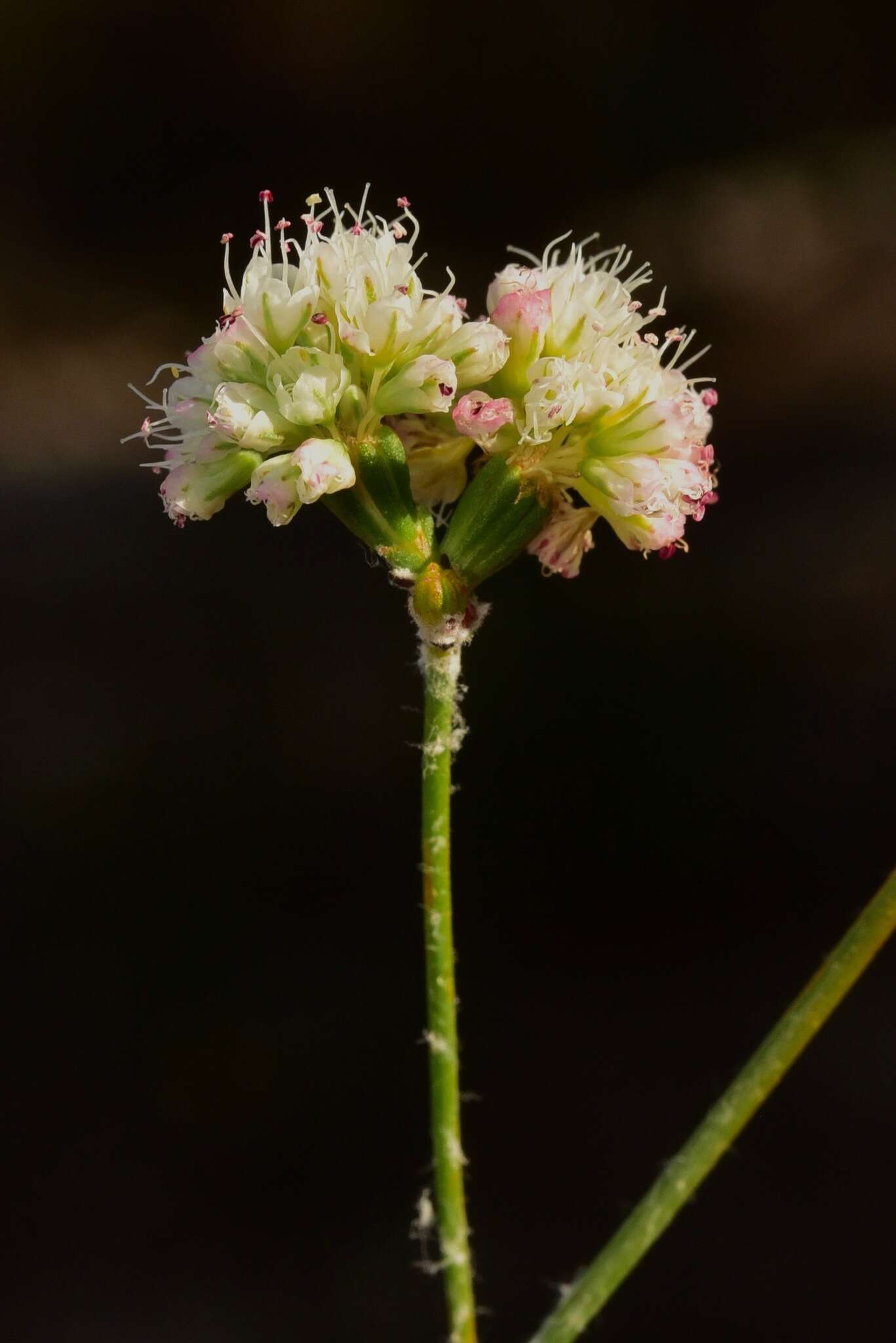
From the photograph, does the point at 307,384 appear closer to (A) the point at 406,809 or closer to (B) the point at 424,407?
(B) the point at 424,407

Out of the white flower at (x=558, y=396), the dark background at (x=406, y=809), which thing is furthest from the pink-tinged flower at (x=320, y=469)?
the dark background at (x=406, y=809)

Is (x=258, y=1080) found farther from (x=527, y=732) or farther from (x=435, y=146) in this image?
(x=435, y=146)

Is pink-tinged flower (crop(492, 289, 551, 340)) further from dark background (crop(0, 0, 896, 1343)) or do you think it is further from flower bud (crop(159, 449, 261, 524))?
dark background (crop(0, 0, 896, 1343))

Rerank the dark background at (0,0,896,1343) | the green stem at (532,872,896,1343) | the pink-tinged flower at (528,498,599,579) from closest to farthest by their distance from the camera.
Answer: the green stem at (532,872,896,1343) < the pink-tinged flower at (528,498,599,579) < the dark background at (0,0,896,1343)

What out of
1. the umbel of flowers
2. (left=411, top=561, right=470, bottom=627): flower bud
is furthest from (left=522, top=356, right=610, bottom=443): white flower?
(left=411, top=561, right=470, bottom=627): flower bud

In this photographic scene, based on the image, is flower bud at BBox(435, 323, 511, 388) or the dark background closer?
flower bud at BBox(435, 323, 511, 388)

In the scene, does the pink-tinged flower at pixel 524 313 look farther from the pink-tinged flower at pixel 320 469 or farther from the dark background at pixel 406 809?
the dark background at pixel 406 809

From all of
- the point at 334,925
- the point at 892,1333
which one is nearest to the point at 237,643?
the point at 334,925

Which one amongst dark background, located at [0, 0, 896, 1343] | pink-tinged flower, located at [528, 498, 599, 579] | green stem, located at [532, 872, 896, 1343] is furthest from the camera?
dark background, located at [0, 0, 896, 1343]

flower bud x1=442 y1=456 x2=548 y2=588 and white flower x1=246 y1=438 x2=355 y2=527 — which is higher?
white flower x1=246 y1=438 x2=355 y2=527
